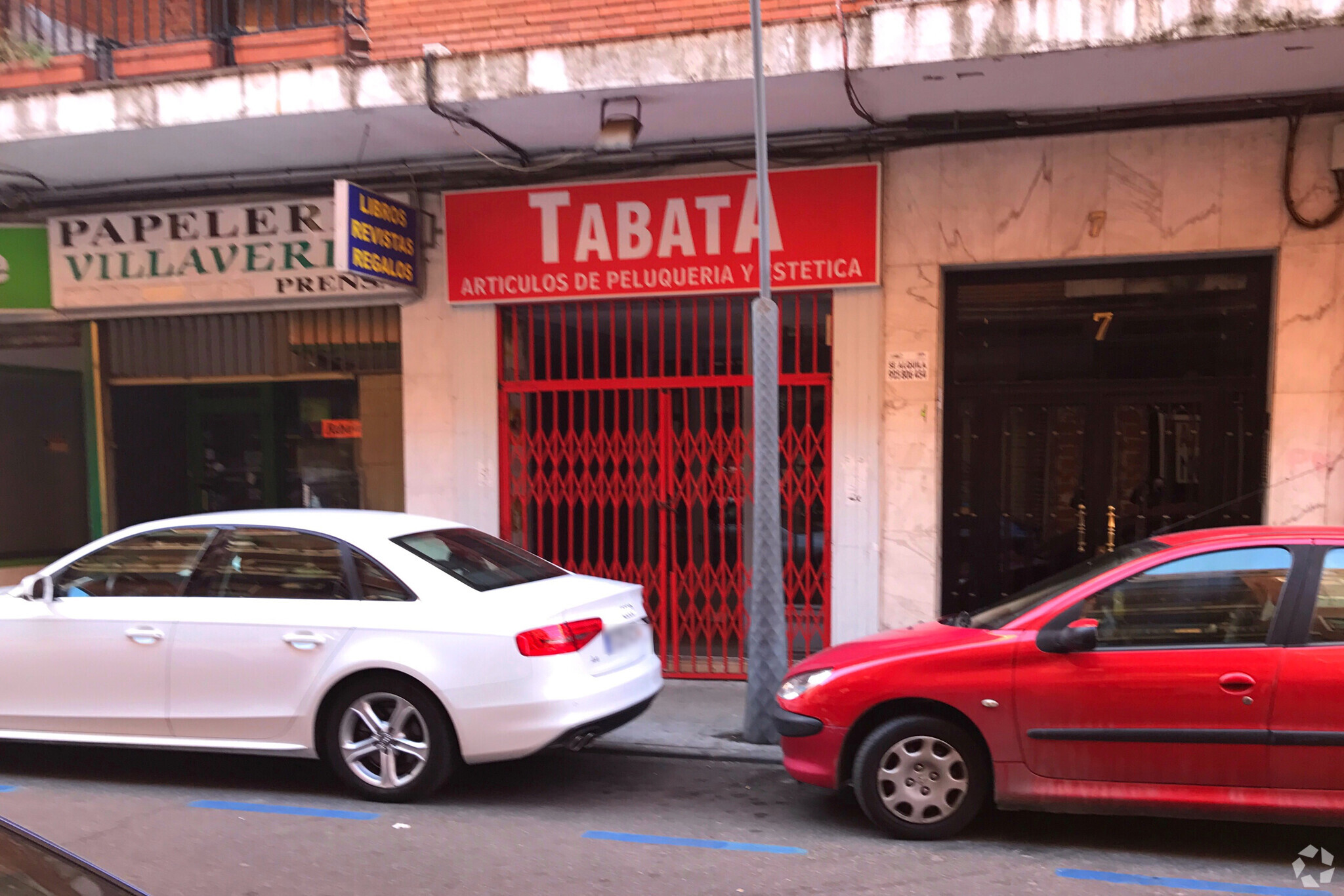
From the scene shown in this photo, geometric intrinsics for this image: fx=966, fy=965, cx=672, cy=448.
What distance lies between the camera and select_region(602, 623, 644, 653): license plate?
204 inches

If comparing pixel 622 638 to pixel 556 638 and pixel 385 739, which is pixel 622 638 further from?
pixel 385 739

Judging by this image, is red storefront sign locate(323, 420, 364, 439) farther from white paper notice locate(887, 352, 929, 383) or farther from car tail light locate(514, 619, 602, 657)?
car tail light locate(514, 619, 602, 657)

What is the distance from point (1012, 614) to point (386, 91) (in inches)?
223

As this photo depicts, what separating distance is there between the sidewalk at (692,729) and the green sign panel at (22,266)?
24.8 feet

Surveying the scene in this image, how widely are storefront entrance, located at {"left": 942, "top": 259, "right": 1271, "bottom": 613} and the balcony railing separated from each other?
6.30m

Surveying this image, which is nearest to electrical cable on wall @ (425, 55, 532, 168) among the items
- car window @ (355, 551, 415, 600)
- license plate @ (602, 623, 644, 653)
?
car window @ (355, 551, 415, 600)

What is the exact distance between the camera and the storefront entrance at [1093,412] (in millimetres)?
7613

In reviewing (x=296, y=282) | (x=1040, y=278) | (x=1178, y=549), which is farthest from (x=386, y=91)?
(x=1178, y=549)

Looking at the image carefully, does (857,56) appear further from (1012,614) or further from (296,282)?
(296,282)

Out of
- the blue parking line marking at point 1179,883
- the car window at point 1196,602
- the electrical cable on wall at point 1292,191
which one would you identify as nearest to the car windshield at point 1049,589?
the car window at point 1196,602

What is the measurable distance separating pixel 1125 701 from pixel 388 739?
3.53 metres

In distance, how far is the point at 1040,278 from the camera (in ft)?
26.2

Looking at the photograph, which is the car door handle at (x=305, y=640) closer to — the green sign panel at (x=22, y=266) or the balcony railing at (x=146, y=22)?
the balcony railing at (x=146, y=22)

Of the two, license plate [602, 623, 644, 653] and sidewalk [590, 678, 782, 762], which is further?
sidewalk [590, 678, 782, 762]
